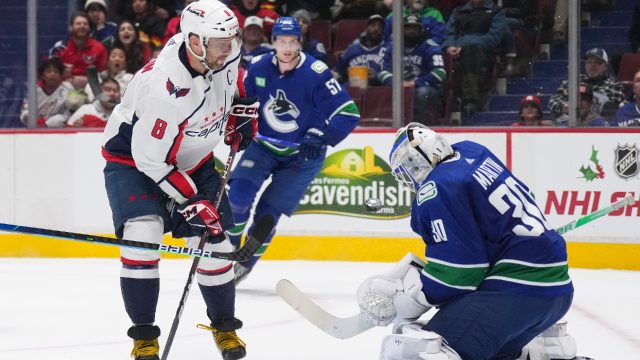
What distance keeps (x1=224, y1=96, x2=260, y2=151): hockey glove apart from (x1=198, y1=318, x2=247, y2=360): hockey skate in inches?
29.3

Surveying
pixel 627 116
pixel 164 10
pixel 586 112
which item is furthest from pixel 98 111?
pixel 627 116

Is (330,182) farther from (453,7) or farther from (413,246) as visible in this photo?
(453,7)

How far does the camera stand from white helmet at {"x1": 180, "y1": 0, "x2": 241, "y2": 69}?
361cm

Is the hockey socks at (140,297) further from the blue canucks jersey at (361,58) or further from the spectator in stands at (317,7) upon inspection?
the spectator in stands at (317,7)

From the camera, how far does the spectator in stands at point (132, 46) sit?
7.15 m

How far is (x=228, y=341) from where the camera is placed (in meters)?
3.85

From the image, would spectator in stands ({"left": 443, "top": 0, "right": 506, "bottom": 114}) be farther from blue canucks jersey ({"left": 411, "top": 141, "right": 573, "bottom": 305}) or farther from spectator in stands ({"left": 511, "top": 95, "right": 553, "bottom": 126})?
blue canucks jersey ({"left": 411, "top": 141, "right": 573, "bottom": 305})

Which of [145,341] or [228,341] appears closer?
[145,341]

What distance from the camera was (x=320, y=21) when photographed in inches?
276

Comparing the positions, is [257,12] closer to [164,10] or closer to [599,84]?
[164,10]

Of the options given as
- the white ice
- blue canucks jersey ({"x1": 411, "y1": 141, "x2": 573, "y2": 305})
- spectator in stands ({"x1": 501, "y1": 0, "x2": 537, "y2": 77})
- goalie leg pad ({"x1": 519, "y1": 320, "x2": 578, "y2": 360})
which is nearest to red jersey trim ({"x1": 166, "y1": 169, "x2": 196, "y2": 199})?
the white ice

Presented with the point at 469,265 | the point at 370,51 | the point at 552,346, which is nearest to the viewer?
the point at 469,265

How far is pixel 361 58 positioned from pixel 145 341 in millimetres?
3454

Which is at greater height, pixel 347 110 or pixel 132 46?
pixel 132 46
